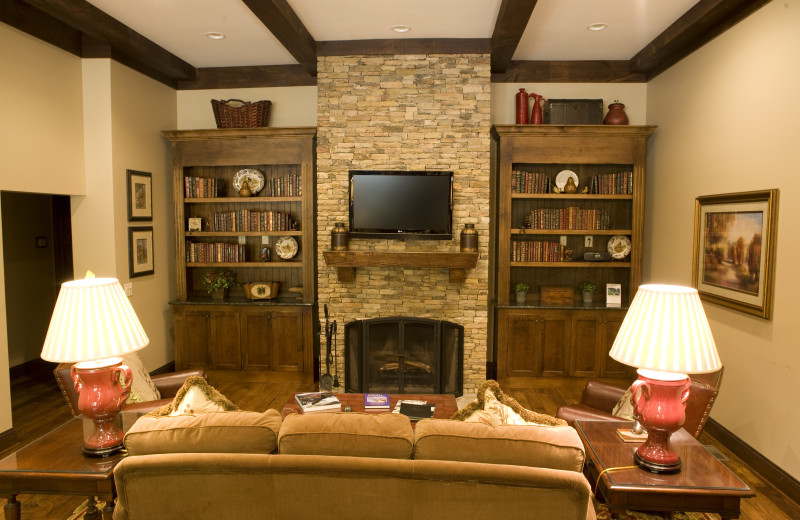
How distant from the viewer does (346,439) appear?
6.00 ft

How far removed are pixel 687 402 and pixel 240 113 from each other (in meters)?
4.56

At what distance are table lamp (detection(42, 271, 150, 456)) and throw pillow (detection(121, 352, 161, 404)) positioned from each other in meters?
0.84

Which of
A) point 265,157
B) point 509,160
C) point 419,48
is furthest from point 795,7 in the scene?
point 265,157

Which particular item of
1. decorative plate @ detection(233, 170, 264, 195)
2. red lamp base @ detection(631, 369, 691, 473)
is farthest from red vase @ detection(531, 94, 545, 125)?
red lamp base @ detection(631, 369, 691, 473)

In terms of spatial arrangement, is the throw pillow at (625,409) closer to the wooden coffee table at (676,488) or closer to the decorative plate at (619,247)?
the wooden coffee table at (676,488)

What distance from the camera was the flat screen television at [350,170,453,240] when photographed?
4.77m

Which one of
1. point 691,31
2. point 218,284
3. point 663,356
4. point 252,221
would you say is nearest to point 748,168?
point 691,31

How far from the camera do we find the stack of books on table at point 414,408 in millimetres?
3081

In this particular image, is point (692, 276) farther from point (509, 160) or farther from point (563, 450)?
point (563, 450)

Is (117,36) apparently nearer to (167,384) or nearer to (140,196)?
(140,196)

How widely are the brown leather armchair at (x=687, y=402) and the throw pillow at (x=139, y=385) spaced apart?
246cm

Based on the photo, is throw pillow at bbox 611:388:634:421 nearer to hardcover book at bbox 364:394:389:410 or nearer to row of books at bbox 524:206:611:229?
hardcover book at bbox 364:394:389:410

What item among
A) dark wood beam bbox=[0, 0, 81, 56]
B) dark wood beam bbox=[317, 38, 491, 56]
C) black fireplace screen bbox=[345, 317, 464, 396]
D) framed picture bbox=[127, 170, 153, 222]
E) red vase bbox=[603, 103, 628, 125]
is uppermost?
dark wood beam bbox=[317, 38, 491, 56]

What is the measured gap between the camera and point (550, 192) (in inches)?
204
